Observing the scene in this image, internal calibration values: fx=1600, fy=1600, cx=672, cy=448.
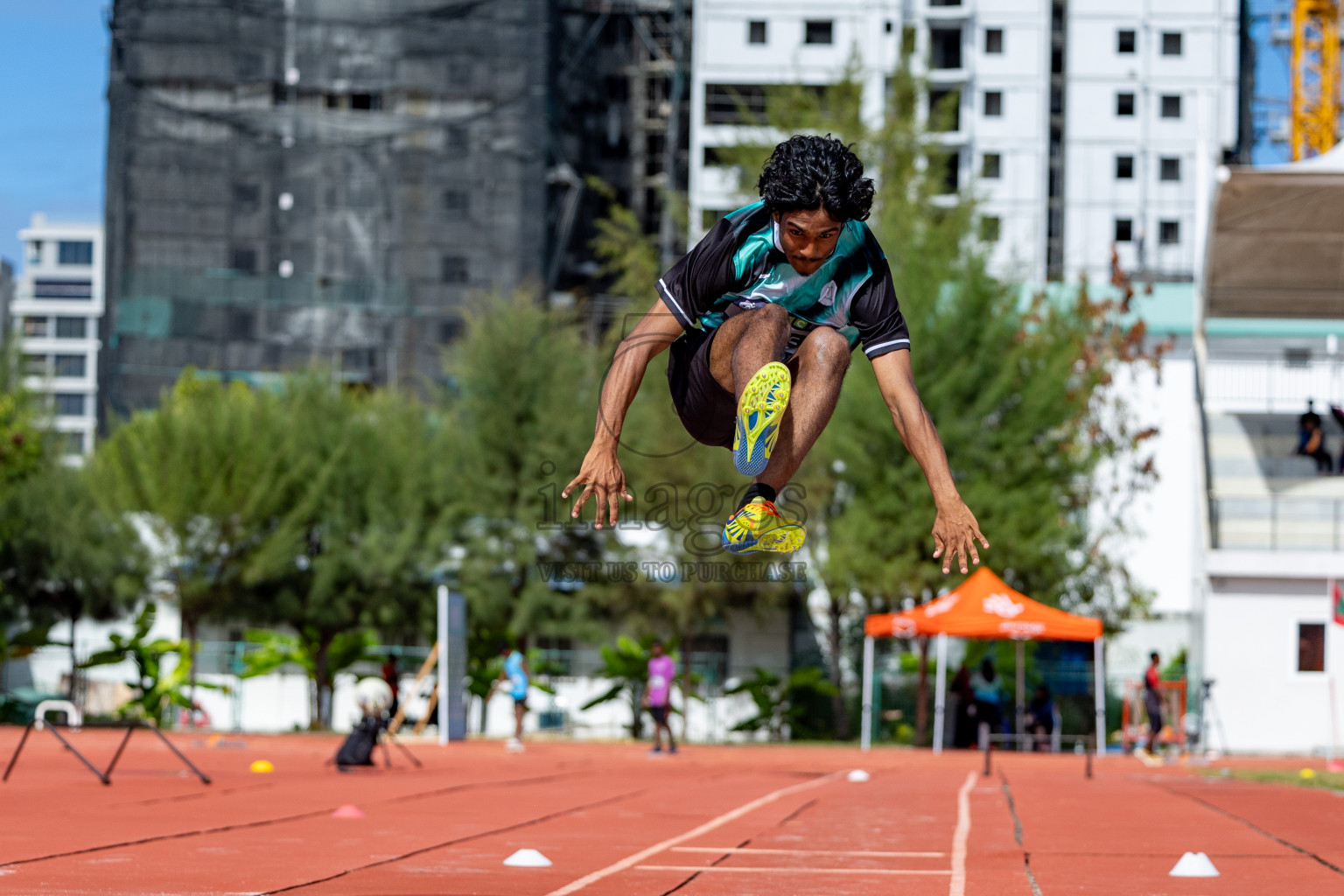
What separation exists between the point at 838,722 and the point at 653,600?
171 inches

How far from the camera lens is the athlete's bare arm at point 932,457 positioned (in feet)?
21.5

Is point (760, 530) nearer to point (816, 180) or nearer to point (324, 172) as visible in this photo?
point (816, 180)

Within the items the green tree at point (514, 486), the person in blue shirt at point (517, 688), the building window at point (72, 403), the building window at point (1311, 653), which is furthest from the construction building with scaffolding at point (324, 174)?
the building window at point (72, 403)

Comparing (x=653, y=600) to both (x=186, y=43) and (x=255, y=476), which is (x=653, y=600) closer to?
(x=255, y=476)

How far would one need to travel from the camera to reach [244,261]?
214 ft

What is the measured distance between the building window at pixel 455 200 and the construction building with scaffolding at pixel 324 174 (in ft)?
0.23

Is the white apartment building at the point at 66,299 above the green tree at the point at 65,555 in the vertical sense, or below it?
above

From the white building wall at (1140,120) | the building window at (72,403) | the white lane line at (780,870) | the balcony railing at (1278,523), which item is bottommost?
the white lane line at (780,870)

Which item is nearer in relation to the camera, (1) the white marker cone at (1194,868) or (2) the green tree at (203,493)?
(1) the white marker cone at (1194,868)

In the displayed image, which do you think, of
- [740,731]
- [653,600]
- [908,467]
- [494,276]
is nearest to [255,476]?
[653,600]

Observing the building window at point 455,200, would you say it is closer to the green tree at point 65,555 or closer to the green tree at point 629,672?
the green tree at point 65,555

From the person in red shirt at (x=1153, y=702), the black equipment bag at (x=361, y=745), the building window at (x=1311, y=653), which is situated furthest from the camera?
the building window at (x=1311, y=653)

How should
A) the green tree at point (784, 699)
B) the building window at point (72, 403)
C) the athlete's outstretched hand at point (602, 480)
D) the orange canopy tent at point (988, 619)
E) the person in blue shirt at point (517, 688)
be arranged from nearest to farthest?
1. the athlete's outstretched hand at point (602, 480)
2. the orange canopy tent at point (988, 619)
3. the person in blue shirt at point (517, 688)
4. the green tree at point (784, 699)
5. the building window at point (72, 403)

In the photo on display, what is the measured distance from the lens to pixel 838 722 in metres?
31.4
